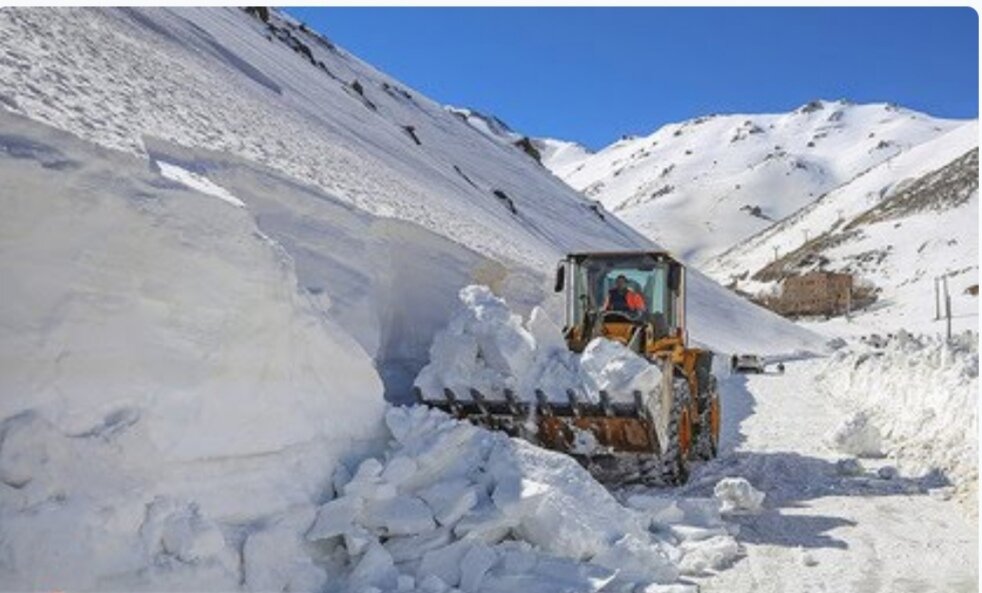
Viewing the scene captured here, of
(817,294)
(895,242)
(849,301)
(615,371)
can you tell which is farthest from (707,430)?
(895,242)

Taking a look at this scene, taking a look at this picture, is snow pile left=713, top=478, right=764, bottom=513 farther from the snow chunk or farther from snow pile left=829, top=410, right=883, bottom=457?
snow pile left=829, top=410, right=883, bottom=457

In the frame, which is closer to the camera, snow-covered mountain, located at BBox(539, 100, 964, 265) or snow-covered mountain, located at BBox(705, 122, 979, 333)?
snow-covered mountain, located at BBox(705, 122, 979, 333)

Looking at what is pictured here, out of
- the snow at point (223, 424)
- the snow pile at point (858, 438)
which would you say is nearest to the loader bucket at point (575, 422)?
the snow at point (223, 424)

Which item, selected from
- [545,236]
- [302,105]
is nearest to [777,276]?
[545,236]

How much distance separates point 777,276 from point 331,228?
242 ft

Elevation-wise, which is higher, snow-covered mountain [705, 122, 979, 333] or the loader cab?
snow-covered mountain [705, 122, 979, 333]

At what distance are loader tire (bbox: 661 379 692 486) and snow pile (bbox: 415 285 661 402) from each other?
85cm

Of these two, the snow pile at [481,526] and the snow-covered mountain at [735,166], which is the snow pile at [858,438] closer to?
the snow pile at [481,526]

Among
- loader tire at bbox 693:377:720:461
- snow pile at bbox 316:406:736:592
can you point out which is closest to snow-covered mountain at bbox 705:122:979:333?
loader tire at bbox 693:377:720:461

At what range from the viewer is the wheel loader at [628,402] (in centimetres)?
841

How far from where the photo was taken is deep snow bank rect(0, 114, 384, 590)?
15.0 feet

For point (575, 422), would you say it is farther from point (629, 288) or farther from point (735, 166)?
point (735, 166)

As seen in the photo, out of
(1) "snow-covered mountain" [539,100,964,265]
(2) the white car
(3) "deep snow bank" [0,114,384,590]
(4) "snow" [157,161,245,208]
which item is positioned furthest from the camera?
(1) "snow-covered mountain" [539,100,964,265]

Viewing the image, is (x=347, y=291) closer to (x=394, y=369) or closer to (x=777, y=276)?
(x=394, y=369)
